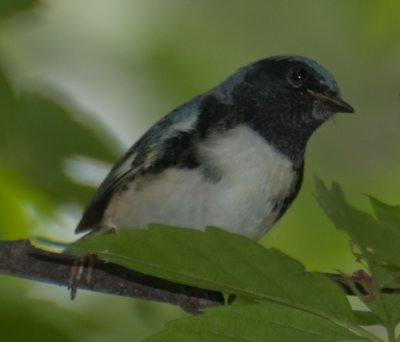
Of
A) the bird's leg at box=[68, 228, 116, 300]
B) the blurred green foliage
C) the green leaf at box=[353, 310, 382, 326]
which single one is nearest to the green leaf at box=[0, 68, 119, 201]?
the blurred green foliage

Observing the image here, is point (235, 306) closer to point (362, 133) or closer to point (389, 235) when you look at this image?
point (389, 235)

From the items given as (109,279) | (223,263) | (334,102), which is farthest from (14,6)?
(223,263)

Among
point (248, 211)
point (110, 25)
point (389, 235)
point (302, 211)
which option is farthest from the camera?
point (110, 25)

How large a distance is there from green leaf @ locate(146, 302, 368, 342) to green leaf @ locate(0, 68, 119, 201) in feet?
5.15

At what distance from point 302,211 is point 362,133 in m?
2.07

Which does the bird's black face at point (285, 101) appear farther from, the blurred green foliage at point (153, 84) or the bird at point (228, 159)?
the blurred green foliage at point (153, 84)

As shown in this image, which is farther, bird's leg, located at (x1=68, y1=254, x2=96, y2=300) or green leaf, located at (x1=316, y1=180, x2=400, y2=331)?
bird's leg, located at (x1=68, y1=254, x2=96, y2=300)

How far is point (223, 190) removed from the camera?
3846 mm

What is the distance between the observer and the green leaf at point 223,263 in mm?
1919

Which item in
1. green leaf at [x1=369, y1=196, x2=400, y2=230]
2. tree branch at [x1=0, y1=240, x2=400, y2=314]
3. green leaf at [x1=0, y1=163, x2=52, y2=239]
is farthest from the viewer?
green leaf at [x1=0, y1=163, x2=52, y2=239]

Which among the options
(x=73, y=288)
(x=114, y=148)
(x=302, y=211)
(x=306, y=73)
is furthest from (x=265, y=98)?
(x=73, y=288)

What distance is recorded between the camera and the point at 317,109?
436 cm

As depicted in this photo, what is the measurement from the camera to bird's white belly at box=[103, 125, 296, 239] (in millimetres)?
3836

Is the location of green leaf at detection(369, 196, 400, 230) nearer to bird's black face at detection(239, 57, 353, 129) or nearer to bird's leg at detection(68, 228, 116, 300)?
bird's leg at detection(68, 228, 116, 300)
